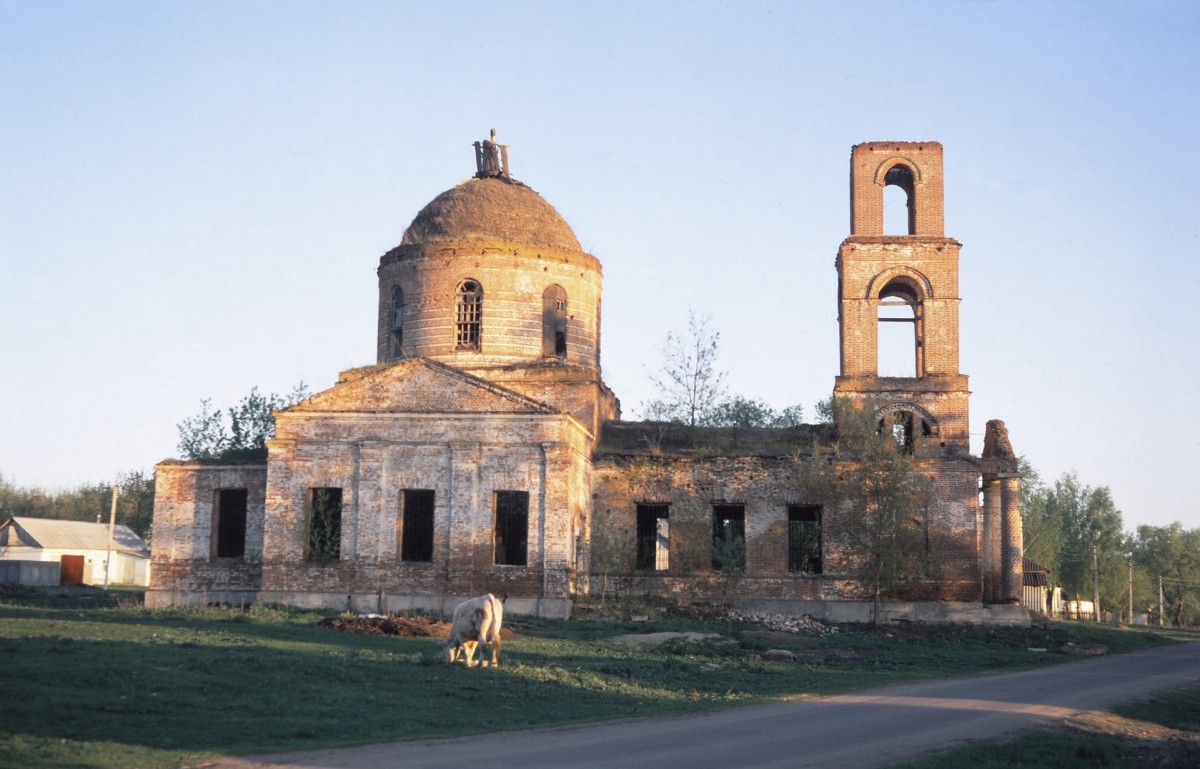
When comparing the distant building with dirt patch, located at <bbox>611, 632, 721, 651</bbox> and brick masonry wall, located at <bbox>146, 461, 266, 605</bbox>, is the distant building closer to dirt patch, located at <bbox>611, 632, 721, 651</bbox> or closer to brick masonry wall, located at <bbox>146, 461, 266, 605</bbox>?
brick masonry wall, located at <bbox>146, 461, 266, 605</bbox>

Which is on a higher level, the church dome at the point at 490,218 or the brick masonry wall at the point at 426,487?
the church dome at the point at 490,218

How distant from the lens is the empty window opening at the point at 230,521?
31.1m

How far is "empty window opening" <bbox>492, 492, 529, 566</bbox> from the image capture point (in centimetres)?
2911

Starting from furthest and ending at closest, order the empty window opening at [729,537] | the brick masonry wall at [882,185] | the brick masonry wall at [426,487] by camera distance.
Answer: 1. the brick masonry wall at [882,185]
2. the empty window opening at [729,537]
3. the brick masonry wall at [426,487]

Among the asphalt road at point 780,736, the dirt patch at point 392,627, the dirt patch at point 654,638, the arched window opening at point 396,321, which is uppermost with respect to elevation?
the arched window opening at point 396,321

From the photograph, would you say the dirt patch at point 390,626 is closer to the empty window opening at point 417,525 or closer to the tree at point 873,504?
the empty window opening at point 417,525

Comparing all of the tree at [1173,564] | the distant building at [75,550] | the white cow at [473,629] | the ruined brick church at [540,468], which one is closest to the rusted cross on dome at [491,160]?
the ruined brick church at [540,468]

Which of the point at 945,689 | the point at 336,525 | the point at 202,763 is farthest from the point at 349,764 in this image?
the point at 336,525

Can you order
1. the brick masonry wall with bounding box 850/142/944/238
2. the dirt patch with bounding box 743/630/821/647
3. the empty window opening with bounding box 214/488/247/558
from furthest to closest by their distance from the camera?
1. the brick masonry wall with bounding box 850/142/944/238
2. the empty window opening with bounding box 214/488/247/558
3. the dirt patch with bounding box 743/630/821/647

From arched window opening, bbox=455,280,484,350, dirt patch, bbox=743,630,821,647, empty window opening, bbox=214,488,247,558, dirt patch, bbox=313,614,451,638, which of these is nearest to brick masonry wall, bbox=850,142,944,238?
arched window opening, bbox=455,280,484,350

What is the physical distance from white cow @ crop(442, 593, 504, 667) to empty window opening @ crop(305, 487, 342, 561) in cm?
1172

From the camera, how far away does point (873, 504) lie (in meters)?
31.4

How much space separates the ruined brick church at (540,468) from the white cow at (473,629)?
10.3 metres

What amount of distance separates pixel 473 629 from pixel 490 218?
18.9 m
